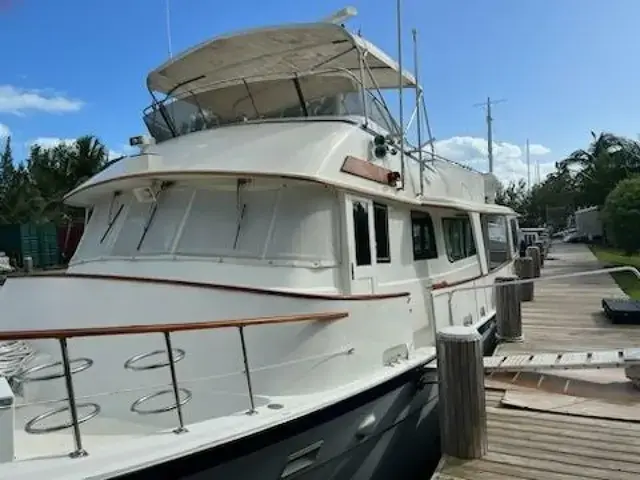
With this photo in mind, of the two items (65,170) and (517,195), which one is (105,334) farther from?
(517,195)

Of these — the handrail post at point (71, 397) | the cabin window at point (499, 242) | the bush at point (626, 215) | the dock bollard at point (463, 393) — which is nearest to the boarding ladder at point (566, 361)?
the dock bollard at point (463, 393)

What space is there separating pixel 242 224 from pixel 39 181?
117 feet

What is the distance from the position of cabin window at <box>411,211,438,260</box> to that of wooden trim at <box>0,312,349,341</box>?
204cm

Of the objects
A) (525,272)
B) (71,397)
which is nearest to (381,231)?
(71,397)

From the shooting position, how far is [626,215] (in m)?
20.3

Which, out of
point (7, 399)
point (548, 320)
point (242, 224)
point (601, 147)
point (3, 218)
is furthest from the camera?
point (601, 147)

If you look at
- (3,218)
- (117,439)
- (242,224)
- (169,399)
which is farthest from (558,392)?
(3,218)

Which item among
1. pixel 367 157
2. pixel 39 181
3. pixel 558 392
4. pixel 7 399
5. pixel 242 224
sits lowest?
pixel 558 392

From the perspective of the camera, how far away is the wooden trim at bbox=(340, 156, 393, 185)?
5098 millimetres

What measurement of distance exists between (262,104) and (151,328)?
3.69 metres

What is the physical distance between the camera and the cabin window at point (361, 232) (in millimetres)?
5055

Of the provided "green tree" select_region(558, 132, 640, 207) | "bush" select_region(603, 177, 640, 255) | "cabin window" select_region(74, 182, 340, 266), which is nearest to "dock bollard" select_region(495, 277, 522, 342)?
"cabin window" select_region(74, 182, 340, 266)

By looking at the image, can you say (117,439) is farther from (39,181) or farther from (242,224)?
(39,181)

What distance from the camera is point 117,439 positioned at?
3441 mm
